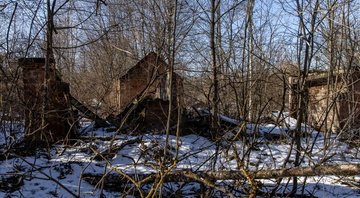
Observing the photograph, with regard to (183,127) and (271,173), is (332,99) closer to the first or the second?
(271,173)

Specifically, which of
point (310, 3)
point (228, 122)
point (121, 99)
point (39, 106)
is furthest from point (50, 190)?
point (121, 99)

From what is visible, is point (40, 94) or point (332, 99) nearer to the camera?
point (332, 99)

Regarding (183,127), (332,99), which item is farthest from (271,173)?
(183,127)

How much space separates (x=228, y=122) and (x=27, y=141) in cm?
555

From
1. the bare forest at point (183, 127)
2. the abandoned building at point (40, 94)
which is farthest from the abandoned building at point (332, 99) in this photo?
the abandoned building at point (40, 94)

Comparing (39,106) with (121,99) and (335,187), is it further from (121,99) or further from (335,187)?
(121,99)

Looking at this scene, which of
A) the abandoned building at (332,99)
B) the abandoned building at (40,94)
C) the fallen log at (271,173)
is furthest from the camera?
the abandoned building at (40,94)

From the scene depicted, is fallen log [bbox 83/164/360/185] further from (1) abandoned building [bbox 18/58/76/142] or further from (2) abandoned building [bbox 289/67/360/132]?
(1) abandoned building [bbox 18/58/76/142]

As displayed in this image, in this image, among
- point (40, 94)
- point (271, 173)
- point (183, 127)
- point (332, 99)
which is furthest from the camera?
point (183, 127)

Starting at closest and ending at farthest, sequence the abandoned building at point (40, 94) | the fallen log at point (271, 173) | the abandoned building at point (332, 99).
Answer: the fallen log at point (271, 173) < the abandoned building at point (332, 99) < the abandoned building at point (40, 94)

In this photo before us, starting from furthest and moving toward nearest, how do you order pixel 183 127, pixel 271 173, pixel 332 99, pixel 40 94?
pixel 183 127, pixel 40 94, pixel 332 99, pixel 271 173

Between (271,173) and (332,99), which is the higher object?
(332,99)

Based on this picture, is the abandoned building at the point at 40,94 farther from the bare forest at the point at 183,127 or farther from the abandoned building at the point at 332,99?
the abandoned building at the point at 332,99

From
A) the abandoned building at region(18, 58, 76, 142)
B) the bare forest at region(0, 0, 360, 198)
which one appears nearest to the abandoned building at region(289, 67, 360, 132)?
the bare forest at region(0, 0, 360, 198)
